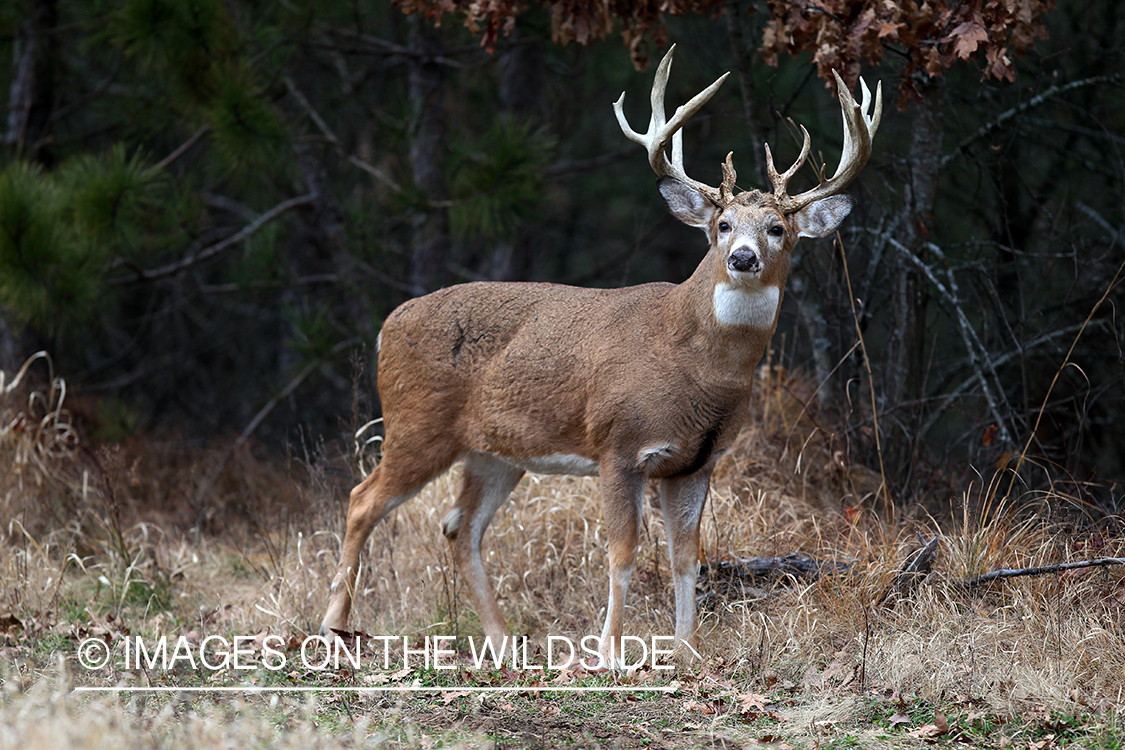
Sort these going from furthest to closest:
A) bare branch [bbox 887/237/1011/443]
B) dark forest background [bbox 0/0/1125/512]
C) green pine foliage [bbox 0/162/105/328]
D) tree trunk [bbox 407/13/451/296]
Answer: tree trunk [bbox 407/13/451/296]
green pine foliage [bbox 0/162/105/328]
dark forest background [bbox 0/0/1125/512]
bare branch [bbox 887/237/1011/443]

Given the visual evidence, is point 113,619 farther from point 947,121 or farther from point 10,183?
point 947,121

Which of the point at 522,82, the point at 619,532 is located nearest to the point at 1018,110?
the point at 619,532

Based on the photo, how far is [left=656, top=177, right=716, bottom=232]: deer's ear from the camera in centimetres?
483

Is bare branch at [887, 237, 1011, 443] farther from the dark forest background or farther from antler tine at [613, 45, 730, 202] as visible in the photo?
antler tine at [613, 45, 730, 202]

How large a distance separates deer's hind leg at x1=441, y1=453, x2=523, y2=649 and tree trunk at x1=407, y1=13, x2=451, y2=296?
3771 millimetres

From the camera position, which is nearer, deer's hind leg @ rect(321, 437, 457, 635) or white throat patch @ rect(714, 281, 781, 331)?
white throat patch @ rect(714, 281, 781, 331)

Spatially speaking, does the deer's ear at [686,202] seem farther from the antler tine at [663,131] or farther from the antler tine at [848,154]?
the antler tine at [848,154]

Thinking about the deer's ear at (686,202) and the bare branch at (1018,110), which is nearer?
the deer's ear at (686,202)

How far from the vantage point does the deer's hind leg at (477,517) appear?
5496 millimetres

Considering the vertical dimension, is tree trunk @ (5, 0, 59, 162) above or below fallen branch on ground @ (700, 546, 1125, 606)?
above

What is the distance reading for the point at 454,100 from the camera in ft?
41.6

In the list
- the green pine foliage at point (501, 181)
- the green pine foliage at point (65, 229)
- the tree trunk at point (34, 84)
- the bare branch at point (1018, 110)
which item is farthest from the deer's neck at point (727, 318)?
the tree trunk at point (34, 84)

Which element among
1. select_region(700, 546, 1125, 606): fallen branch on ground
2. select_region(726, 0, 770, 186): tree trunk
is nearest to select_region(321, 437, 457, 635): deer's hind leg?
select_region(700, 546, 1125, 606): fallen branch on ground

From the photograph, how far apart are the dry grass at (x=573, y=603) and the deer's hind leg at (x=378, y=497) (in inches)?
12.8
